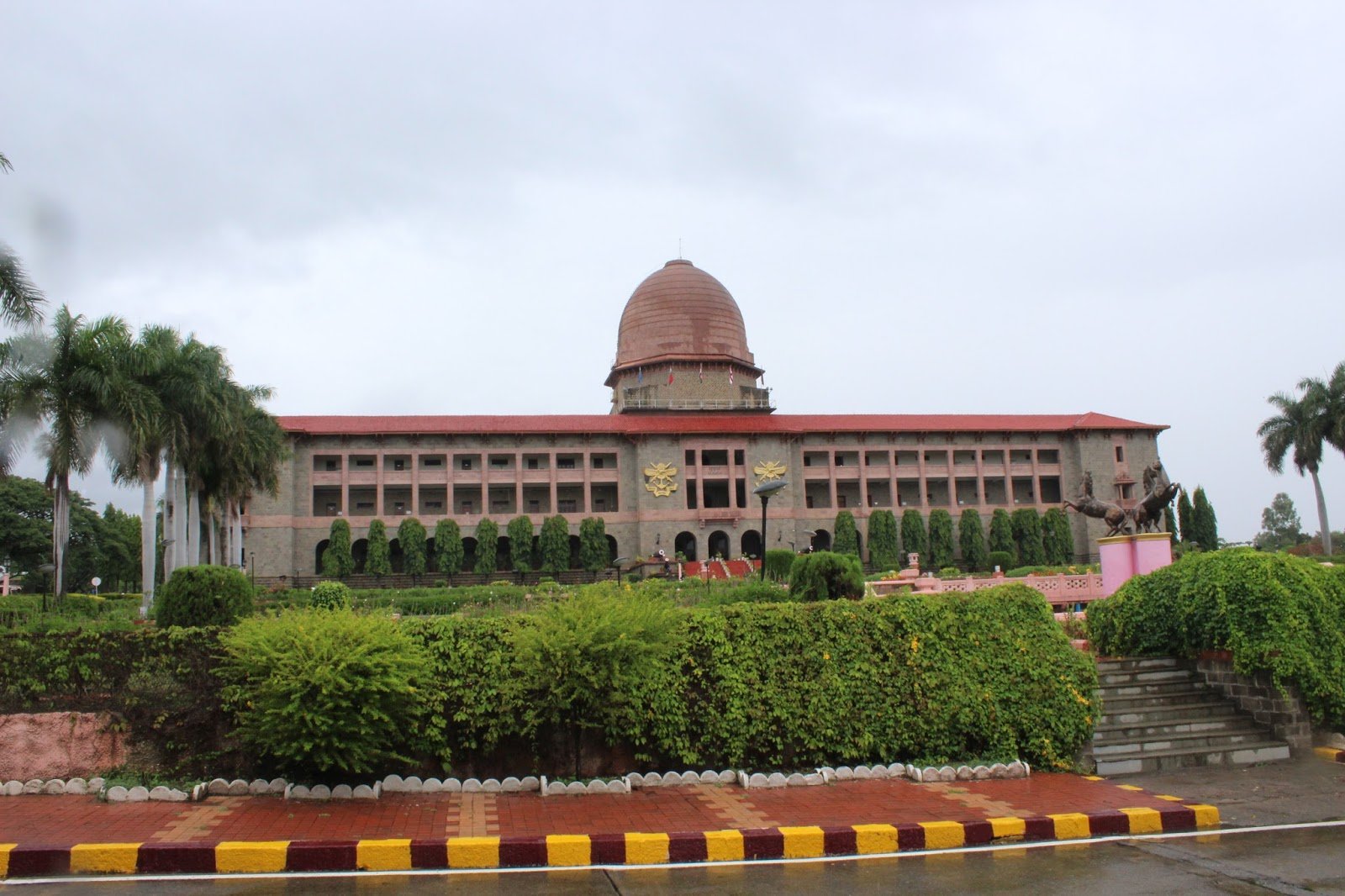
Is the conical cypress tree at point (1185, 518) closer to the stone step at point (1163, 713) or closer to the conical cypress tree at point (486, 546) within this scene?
the conical cypress tree at point (486, 546)

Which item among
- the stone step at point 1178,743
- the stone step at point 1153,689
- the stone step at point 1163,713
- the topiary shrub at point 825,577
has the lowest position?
the stone step at point 1178,743

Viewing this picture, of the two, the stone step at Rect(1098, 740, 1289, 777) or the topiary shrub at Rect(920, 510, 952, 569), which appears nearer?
the stone step at Rect(1098, 740, 1289, 777)

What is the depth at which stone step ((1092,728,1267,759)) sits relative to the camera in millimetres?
12484

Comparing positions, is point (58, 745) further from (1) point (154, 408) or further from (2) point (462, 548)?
(2) point (462, 548)

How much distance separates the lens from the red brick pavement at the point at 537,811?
8.77 metres

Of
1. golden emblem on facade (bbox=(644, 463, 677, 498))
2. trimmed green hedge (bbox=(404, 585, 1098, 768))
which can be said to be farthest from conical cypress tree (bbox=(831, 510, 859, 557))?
trimmed green hedge (bbox=(404, 585, 1098, 768))

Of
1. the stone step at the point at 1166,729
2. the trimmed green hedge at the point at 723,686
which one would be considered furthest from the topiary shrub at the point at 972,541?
the trimmed green hedge at the point at 723,686

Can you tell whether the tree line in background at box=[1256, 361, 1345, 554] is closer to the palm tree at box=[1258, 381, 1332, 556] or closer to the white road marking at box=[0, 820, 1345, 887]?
the palm tree at box=[1258, 381, 1332, 556]

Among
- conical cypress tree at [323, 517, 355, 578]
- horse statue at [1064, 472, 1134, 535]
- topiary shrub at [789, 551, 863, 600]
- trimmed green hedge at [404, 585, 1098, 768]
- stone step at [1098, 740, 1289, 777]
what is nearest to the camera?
trimmed green hedge at [404, 585, 1098, 768]

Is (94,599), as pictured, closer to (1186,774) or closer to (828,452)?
(1186,774)

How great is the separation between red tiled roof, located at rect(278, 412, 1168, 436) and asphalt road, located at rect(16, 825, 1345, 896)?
4340 centimetres

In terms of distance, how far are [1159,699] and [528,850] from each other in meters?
9.43

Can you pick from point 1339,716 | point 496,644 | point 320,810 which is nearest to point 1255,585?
point 1339,716

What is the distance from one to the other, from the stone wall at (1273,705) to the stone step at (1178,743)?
12.9 inches
